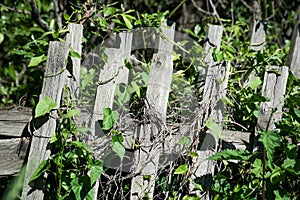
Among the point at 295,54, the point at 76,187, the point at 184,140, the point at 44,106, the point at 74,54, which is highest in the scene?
the point at 295,54

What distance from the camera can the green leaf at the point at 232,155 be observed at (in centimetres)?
195

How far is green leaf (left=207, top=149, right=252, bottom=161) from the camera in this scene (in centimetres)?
195

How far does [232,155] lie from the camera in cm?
196

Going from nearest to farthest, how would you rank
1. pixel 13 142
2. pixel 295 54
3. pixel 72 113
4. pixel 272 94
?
pixel 72 113
pixel 13 142
pixel 272 94
pixel 295 54

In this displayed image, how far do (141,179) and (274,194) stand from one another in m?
0.61

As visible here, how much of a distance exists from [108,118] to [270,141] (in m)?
0.70

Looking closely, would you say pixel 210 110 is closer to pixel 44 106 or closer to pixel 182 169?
pixel 182 169

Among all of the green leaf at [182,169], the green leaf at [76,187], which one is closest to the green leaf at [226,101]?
the green leaf at [182,169]

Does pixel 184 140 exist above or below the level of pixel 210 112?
below

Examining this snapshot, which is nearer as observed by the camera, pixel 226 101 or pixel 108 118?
pixel 108 118

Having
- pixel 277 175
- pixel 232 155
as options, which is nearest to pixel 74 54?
pixel 232 155

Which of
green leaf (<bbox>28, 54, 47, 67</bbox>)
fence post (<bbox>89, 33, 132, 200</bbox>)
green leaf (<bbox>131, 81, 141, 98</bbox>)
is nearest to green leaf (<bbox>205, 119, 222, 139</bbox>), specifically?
green leaf (<bbox>131, 81, 141, 98</bbox>)

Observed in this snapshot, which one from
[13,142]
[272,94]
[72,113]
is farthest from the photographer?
[272,94]

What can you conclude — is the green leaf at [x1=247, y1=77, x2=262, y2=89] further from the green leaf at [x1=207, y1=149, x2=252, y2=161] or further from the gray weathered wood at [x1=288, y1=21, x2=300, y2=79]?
the gray weathered wood at [x1=288, y1=21, x2=300, y2=79]
